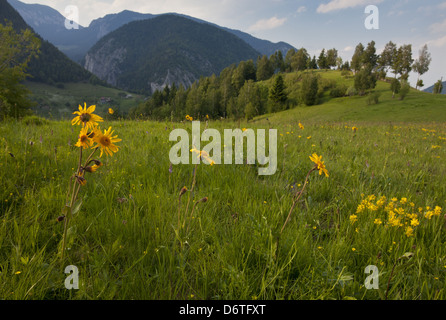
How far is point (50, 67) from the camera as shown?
6181 inches

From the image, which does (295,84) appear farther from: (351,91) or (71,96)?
(71,96)

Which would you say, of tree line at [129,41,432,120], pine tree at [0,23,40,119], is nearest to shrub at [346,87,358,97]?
tree line at [129,41,432,120]

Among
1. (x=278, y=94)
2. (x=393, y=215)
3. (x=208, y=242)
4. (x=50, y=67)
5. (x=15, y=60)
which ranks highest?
(x=50, y=67)

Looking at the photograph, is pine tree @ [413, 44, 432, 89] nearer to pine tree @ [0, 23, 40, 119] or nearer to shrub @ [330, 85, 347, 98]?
shrub @ [330, 85, 347, 98]

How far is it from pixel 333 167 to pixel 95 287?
3.37 meters

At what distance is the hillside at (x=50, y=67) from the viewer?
497 ft

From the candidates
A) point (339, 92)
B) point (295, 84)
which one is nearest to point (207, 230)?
point (339, 92)

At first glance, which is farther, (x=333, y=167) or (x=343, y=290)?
(x=333, y=167)

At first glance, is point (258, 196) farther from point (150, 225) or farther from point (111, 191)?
point (111, 191)

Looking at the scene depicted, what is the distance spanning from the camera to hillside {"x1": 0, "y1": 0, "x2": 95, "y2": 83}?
497 ft

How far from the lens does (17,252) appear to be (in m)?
1.35
